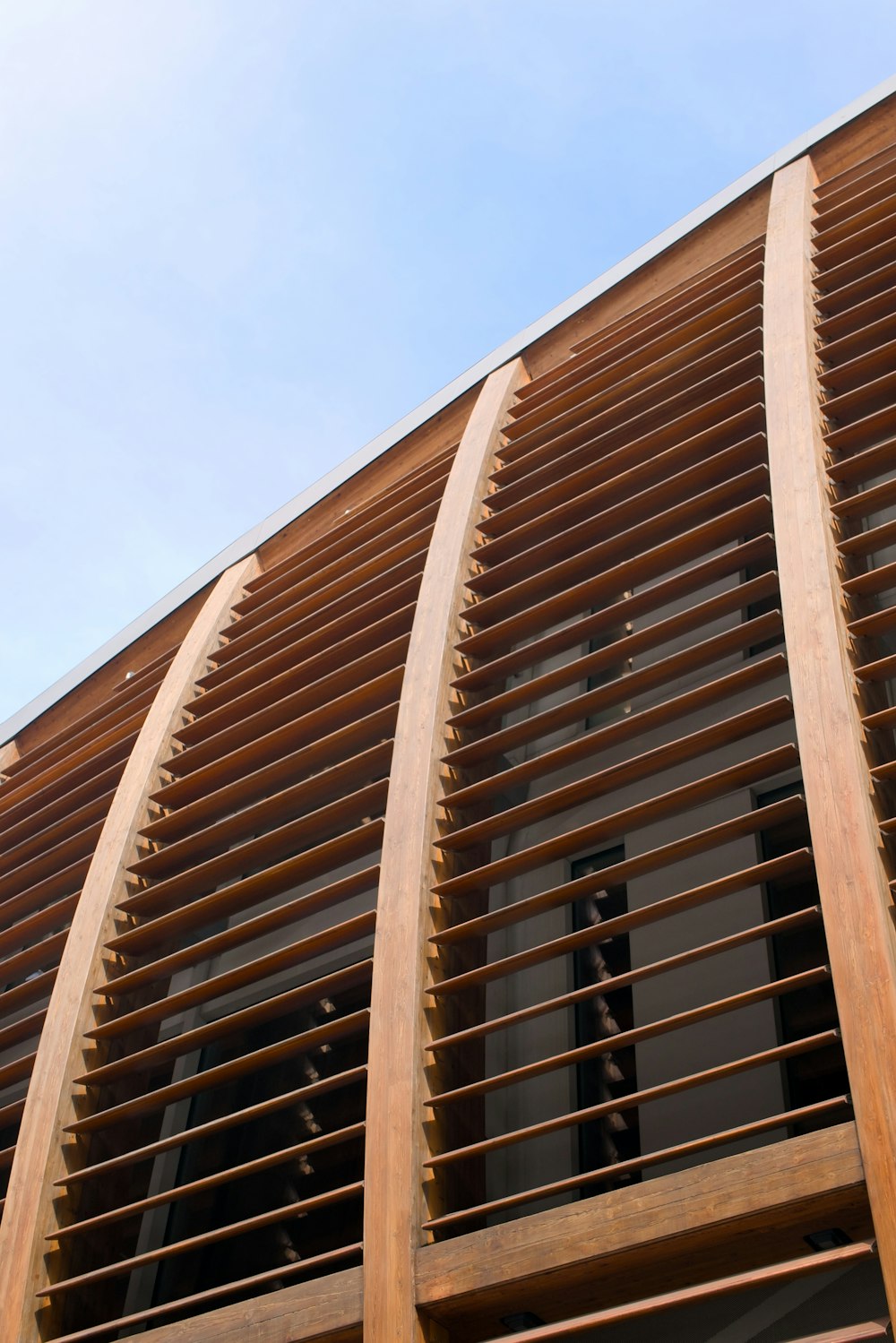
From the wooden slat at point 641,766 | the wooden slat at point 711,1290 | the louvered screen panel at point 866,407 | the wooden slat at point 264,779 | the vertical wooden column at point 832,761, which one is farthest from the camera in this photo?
the wooden slat at point 264,779

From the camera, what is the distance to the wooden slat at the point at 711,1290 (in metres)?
3.87

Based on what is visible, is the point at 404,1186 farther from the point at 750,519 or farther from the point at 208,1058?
the point at 750,519

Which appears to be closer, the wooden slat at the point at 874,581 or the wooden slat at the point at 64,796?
the wooden slat at the point at 874,581

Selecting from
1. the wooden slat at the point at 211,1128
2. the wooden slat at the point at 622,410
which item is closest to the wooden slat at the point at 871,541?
the wooden slat at the point at 622,410

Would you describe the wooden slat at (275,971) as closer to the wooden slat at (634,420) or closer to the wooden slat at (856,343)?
the wooden slat at (634,420)

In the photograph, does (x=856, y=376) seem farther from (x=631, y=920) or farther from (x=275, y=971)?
(x=275, y=971)

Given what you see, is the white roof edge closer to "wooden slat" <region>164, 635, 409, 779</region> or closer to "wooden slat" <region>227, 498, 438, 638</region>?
"wooden slat" <region>227, 498, 438, 638</region>

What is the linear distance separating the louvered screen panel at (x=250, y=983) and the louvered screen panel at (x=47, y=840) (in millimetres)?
669

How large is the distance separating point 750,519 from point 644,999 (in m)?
2.25

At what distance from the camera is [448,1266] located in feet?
15.2

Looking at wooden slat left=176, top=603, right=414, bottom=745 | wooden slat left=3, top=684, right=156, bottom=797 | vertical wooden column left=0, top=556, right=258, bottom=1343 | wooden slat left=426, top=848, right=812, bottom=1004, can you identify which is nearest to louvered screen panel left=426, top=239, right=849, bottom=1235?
wooden slat left=426, top=848, right=812, bottom=1004

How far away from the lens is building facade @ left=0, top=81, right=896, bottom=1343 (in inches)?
178

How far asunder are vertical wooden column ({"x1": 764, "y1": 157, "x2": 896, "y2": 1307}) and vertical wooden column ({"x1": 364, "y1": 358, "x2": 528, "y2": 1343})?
169cm

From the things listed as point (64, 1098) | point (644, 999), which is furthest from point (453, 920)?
point (64, 1098)
